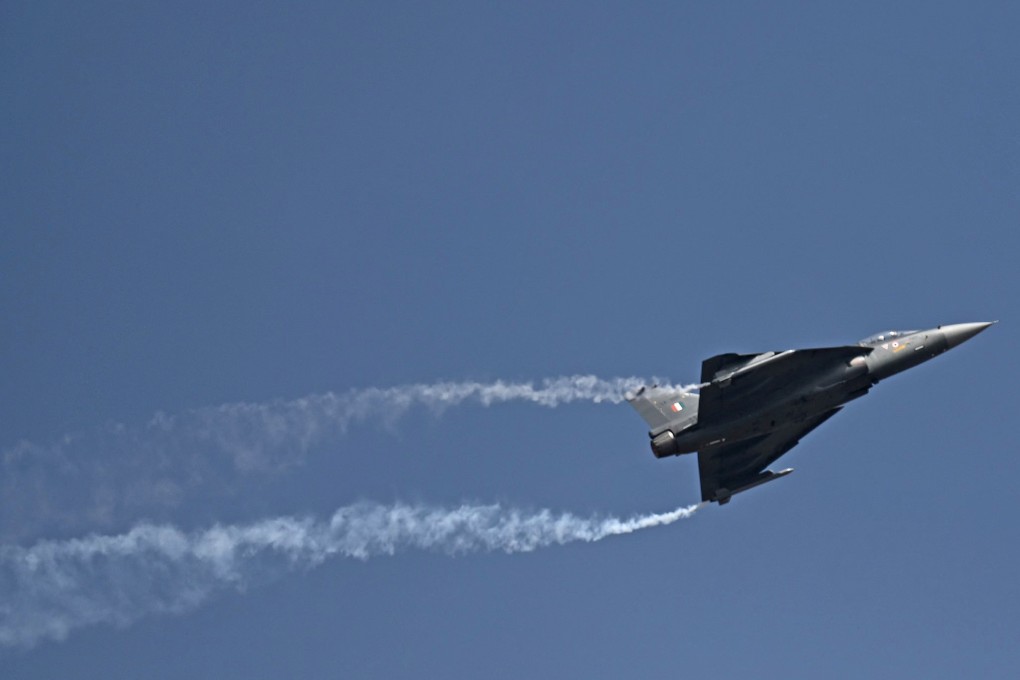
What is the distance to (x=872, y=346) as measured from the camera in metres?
48.6

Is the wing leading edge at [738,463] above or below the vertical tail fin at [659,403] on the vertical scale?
below

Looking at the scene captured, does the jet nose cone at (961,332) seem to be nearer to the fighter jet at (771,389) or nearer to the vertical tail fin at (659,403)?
the fighter jet at (771,389)

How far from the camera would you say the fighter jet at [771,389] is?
1854 inches

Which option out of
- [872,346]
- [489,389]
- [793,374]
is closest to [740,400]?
[793,374]

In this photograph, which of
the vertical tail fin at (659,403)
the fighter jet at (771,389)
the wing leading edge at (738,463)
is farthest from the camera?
the wing leading edge at (738,463)

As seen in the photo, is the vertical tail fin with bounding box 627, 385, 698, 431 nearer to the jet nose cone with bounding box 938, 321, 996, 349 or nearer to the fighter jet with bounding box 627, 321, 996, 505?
the fighter jet with bounding box 627, 321, 996, 505

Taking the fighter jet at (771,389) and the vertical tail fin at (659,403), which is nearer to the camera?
the fighter jet at (771,389)

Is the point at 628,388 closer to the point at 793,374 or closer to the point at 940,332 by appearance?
the point at 793,374

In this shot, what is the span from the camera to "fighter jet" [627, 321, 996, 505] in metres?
47.1

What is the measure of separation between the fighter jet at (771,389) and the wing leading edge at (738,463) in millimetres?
2681

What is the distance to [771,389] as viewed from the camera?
47.7 meters

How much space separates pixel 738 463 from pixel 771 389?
609 centimetres

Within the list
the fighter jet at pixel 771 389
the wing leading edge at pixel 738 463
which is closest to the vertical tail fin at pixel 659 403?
the fighter jet at pixel 771 389

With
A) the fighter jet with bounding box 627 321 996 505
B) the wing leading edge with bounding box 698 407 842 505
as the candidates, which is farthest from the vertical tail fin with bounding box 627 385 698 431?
the wing leading edge with bounding box 698 407 842 505
